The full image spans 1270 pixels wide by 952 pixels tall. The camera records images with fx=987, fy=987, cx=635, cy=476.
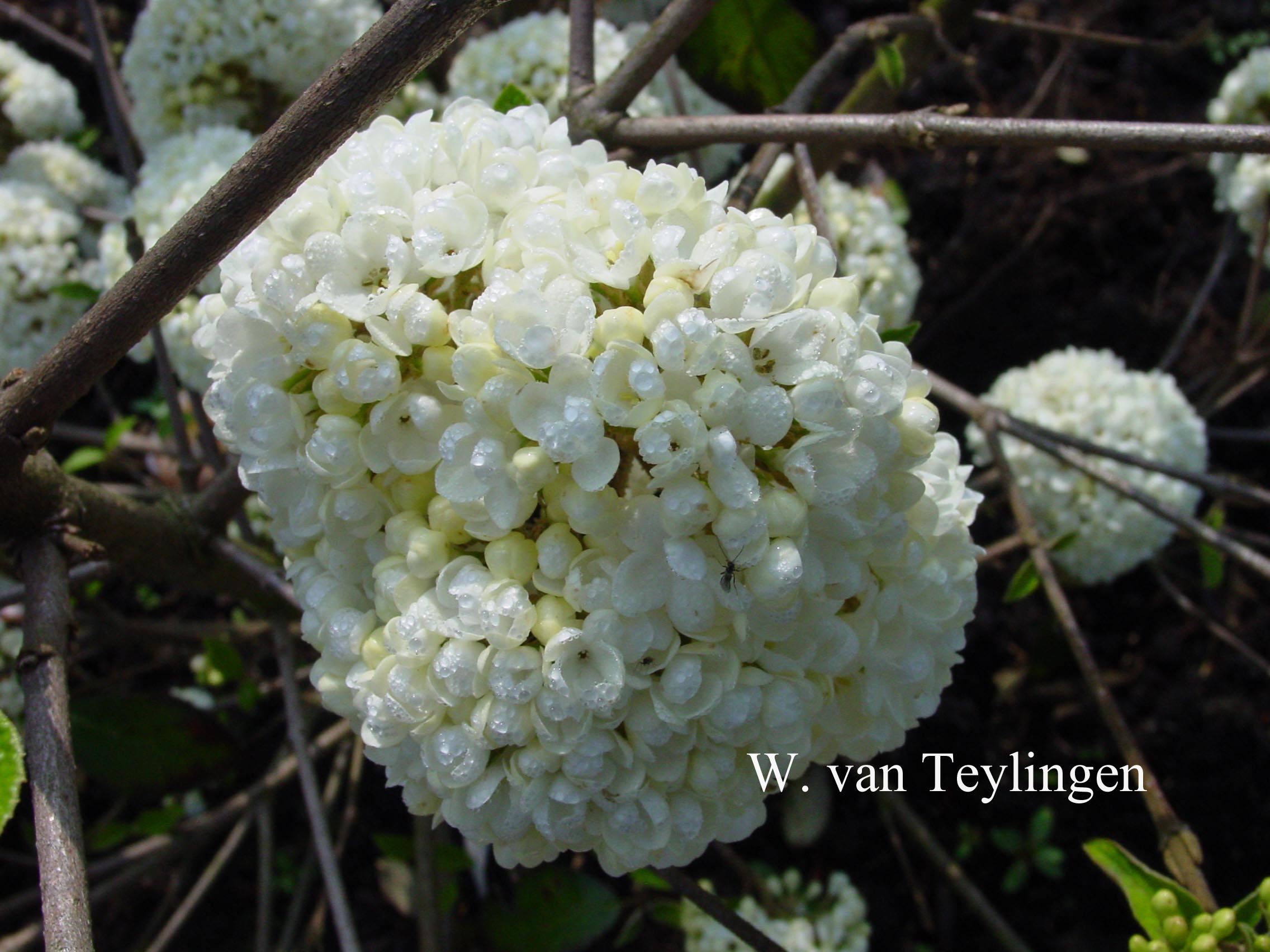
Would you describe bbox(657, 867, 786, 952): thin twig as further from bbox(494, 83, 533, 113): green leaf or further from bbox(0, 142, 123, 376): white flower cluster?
bbox(0, 142, 123, 376): white flower cluster

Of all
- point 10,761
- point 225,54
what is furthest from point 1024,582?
point 225,54

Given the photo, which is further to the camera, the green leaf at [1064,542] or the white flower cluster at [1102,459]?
the white flower cluster at [1102,459]

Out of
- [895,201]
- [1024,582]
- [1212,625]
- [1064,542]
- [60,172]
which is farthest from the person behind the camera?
[895,201]

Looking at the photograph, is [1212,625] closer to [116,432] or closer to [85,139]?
[116,432]

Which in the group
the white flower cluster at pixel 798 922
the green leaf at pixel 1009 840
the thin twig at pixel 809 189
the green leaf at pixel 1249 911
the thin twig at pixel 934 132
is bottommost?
the white flower cluster at pixel 798 922

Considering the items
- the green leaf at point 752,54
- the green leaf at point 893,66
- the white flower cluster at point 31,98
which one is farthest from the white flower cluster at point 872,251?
the white flower cluster at point 31,98

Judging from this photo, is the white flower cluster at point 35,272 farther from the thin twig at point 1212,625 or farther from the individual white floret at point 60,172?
the thin twig at point 1212,625
